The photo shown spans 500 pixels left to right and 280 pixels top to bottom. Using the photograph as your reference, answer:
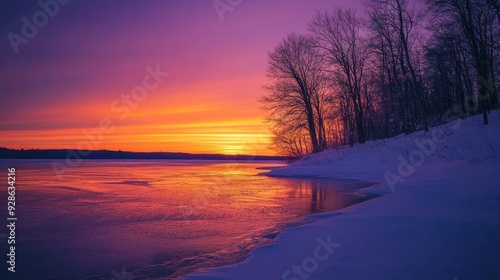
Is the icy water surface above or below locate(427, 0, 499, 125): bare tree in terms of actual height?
below

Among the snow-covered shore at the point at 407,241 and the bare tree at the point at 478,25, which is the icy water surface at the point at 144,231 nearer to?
the snow-covered shore at the point at 407,241

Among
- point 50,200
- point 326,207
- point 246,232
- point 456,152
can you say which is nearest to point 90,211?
point 50,200

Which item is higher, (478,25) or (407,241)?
(478,25)

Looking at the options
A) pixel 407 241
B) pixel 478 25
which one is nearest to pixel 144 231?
pixel 407 241

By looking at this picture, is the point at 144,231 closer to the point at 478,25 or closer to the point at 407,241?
the point at 407,241

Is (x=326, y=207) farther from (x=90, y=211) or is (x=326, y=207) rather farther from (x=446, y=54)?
(x=446, y=54)

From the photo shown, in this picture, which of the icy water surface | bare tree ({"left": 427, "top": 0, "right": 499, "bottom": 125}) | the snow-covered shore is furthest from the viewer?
bare tree ({"left": 427, "top": 0, "right": 499, "bottom": 125})

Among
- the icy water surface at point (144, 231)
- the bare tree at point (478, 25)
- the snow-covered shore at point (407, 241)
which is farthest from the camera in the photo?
the bare tree at point (478, 25)

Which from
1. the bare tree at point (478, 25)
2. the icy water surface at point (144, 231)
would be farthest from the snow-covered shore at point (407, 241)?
the bare tree at point (478, 25)

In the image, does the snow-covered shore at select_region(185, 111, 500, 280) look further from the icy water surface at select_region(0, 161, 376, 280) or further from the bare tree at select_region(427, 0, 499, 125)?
the bare tree at select_region(427, 0, 499, 125)

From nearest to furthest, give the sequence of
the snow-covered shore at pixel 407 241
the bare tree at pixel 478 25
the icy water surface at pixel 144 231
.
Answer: the snow-covered shore at pixel 407 241 → the icy water surface at pixel 144 231 → the bare tree at pixel 478 25

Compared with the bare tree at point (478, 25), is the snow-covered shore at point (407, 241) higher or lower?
lower

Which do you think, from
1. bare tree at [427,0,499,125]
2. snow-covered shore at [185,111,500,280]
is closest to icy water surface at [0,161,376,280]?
snow-covered shore at [185,111,500,280]

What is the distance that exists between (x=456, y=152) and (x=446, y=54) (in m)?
25.8
